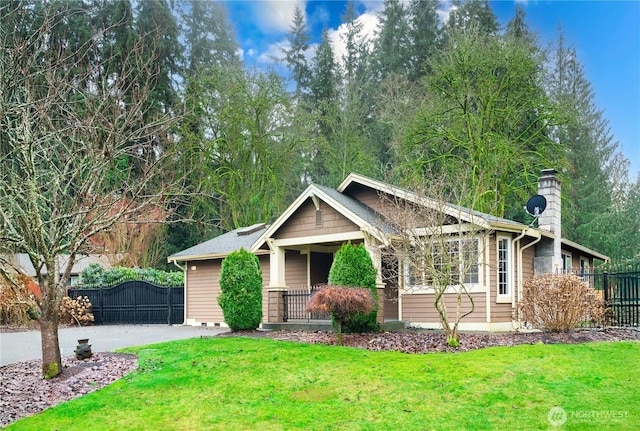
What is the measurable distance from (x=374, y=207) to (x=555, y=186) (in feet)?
16.9

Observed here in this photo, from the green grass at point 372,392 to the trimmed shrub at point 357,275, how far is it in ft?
7.99

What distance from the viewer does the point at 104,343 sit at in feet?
49.2

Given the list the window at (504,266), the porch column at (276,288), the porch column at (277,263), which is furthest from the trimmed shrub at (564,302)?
the porch column at (277,263)

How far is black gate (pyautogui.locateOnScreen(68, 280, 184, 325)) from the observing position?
852 inches

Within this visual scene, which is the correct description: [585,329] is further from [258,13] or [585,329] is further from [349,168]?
[349,168]

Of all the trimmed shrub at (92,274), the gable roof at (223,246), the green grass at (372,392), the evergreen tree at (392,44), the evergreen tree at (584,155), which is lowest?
the green grass at (372,392)

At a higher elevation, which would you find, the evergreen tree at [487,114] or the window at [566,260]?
the evergreen tree at [487,114]

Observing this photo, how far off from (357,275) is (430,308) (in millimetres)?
3106

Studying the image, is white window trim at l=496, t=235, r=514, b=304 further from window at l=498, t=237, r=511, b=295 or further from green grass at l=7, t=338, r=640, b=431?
green grass at l=7, t=338, r=640, b=431

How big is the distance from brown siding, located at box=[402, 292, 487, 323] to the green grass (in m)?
3.77

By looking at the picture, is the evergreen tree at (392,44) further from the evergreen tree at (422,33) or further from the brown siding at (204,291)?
the brown siding at (204,291)

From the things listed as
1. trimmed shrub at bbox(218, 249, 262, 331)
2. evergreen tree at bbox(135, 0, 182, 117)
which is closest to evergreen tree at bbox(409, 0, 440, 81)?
evergreen tree at bbox(135, 0, 182, 117)

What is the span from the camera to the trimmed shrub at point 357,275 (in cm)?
1305

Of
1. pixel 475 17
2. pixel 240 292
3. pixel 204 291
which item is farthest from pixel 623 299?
pixel 475 17
